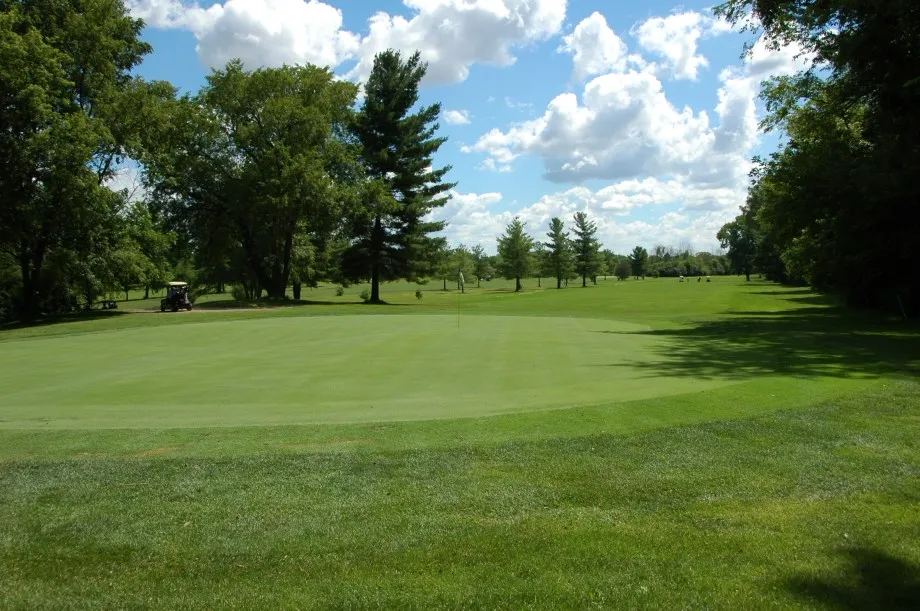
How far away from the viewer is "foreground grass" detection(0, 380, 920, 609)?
373 cm

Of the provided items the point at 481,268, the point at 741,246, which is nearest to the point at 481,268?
the point at 481,268

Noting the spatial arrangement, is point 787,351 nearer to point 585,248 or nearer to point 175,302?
point 175,302

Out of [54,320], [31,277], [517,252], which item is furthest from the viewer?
[517,252]

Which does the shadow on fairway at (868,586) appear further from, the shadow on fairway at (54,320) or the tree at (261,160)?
the tree at (261,160)

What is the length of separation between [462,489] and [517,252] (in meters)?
96.0

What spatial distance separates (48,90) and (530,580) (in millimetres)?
38237

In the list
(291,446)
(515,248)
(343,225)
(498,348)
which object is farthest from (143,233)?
(515,248)

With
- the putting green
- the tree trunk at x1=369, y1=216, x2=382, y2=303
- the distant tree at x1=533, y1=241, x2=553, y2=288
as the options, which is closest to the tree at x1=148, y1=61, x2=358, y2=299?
the tree trunk at x1=369, y1=216, x2=382, y2=303

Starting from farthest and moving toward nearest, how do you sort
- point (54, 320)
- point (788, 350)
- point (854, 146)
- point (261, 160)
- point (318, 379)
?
point (261, 160), point (54, 320), point (854, 146), point (788, 350), point (318, 379)

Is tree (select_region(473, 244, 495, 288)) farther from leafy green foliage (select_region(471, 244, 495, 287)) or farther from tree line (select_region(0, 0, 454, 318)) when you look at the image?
tree line (select_region(0, 0, 454, 318))

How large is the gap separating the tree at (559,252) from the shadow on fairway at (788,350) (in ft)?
254

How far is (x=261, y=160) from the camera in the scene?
47031mm

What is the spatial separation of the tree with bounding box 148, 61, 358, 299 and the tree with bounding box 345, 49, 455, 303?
264 centimetres

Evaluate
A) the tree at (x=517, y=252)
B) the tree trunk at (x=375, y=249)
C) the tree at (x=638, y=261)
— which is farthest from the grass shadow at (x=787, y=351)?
the tree at (x=638, y=261)
